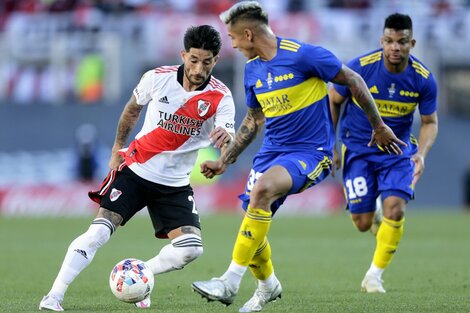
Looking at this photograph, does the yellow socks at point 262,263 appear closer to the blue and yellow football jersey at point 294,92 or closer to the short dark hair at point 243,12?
the blue and yellow football jersey at point 294,92

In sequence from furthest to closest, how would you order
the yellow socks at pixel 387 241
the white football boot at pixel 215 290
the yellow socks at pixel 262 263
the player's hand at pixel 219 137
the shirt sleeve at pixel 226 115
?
the yellow socks at pixel 387 241, the yellow socks at pixel 262 263, the shirt sleeve at pixel 226 115, the player's hand at pixel 219 137, the white football boot at pixel 215 290

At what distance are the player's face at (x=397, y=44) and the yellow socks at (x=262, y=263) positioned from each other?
272 cm

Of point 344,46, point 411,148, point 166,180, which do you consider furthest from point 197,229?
point 344,46

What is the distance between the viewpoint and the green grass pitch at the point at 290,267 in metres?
8.61

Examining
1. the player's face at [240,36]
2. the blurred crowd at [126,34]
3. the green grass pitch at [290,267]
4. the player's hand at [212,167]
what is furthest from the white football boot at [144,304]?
the blurred crowd at [126,34]

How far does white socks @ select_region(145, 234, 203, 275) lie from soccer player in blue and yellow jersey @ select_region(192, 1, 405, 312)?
0.49m

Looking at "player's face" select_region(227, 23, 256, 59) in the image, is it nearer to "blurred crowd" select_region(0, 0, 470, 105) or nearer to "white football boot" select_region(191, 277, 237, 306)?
"white football boot" select_region(191, 277, 237, 306)

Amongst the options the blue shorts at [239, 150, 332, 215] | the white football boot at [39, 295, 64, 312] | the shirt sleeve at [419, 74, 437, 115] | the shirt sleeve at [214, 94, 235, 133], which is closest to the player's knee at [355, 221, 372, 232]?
the shirt sleeve at [419, 74, 437, 115]

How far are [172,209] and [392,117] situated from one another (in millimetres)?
2885

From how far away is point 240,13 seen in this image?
7918 mm

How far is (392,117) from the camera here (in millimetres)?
10266

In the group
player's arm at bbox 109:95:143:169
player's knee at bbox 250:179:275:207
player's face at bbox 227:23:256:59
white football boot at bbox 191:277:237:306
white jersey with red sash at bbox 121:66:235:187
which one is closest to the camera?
white football boot at bbox 191:277:237:306

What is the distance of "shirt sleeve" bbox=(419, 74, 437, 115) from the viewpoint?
10148 mm

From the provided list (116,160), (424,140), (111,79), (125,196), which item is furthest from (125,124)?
(111,79)
